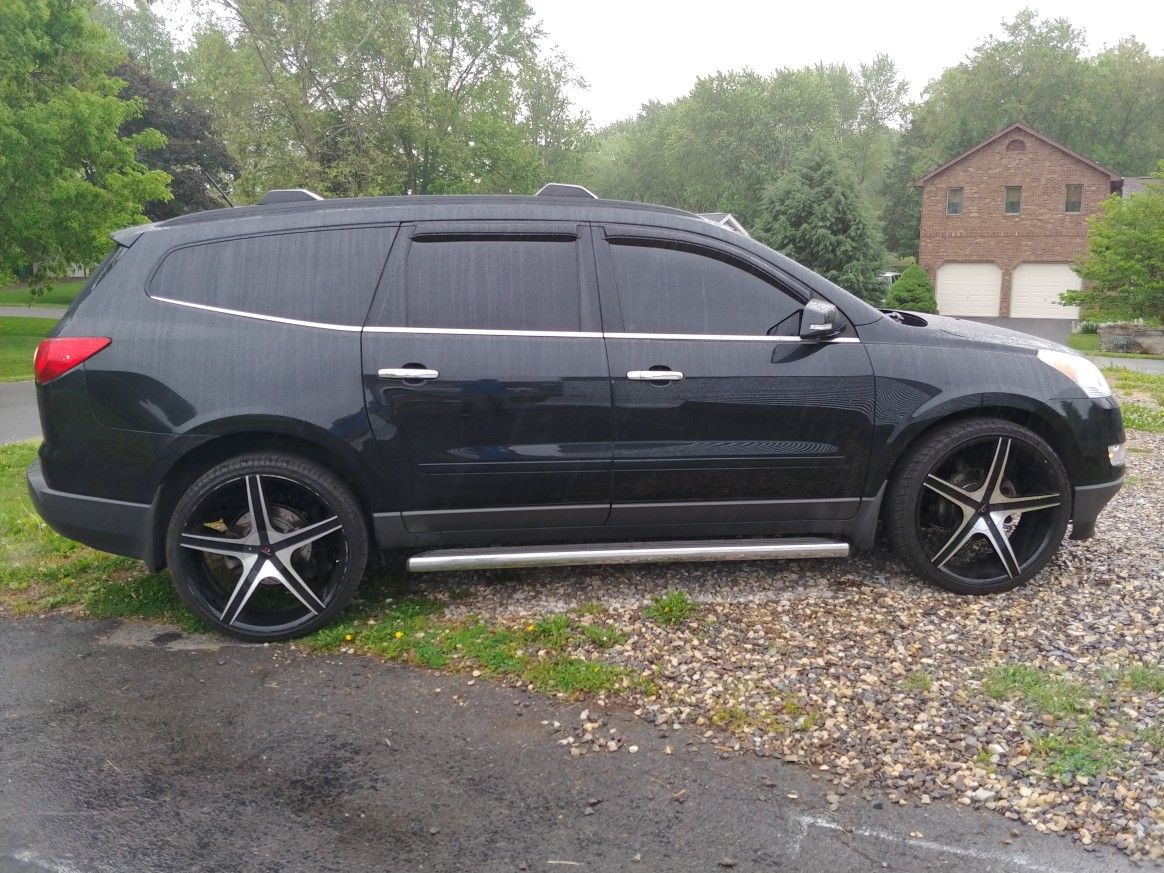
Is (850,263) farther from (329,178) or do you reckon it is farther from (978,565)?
(978,565)

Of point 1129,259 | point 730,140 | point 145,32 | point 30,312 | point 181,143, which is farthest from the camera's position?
point 145,32

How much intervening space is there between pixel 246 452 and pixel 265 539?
1.31 ft

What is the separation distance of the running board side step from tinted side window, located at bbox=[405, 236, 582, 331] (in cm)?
102

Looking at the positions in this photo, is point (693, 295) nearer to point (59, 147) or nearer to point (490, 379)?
point (490, 379)

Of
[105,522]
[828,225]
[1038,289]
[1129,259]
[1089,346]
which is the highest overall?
[828,225]

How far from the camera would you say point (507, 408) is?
13.4ft

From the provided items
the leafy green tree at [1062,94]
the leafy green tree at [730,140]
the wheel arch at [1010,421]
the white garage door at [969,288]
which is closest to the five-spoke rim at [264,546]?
the wheel arch at [1010,421]

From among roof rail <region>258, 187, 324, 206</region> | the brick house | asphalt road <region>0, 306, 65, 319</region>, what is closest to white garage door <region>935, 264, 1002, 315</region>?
the brick house

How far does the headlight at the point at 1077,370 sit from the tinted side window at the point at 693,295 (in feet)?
4.24

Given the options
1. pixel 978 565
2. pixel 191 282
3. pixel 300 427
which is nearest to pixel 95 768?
pixel 300 427

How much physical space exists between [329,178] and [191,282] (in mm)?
29604

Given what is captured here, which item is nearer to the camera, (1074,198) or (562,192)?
(562,192)

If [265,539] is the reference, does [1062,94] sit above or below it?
above

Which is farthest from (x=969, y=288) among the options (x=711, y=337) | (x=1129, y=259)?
(x=711, y=337)
